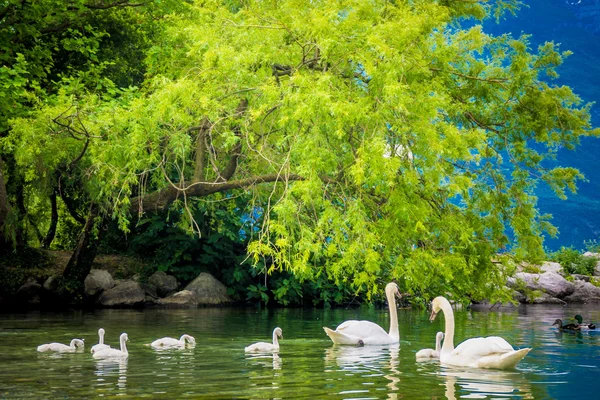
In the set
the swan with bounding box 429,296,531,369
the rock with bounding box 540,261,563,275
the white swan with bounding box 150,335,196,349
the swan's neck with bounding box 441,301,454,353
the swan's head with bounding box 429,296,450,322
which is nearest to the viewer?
the swan with bounding box 429,296,531,369

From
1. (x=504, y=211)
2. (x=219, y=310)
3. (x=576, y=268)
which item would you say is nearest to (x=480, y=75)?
(x=504, y=211)

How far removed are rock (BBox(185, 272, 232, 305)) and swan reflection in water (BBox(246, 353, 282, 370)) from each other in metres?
17.9

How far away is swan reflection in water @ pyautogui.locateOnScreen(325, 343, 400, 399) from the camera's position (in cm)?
1129

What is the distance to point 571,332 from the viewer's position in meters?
19.4

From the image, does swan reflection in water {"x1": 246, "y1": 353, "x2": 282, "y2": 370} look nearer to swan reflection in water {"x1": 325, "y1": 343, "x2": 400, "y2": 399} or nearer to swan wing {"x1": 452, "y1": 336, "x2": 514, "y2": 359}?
swan reflection in water {"x1": 325, "y1": 343, "x2": 400, "y2": 399}

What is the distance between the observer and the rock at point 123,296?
29.8 metres

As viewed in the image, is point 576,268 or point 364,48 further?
point 576,268

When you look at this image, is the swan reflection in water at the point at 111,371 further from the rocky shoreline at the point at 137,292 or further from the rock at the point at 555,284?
the rock at the point at 555,284

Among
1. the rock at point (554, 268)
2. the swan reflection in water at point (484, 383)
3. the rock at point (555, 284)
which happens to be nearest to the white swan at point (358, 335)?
the swan reflection in water at point (484, 383)

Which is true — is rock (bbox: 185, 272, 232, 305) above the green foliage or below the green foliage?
below

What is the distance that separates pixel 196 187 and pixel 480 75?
775cm

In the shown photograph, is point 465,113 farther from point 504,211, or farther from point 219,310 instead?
point 219,310

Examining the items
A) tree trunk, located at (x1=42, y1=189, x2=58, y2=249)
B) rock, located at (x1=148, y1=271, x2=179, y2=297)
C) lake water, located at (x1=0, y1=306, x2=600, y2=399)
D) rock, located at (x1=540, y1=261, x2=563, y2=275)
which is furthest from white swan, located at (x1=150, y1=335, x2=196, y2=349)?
rock, located at (x1=540, y1=261, x2=563, y2=275)

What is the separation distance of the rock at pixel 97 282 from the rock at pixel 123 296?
0.29 meters
